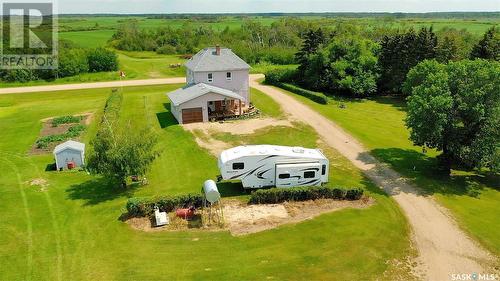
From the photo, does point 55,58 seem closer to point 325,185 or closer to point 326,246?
point 325,185

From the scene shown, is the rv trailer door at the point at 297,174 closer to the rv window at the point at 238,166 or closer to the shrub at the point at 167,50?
the rv window at the point at 238,166

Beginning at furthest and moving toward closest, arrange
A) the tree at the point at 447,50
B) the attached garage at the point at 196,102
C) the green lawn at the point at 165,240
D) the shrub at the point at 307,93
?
1. the tree at the point at 447,50
2. the shrub at the point at 307,93
3. the attached garage at the point at 196,102
4. the green lawn at the point at 165,240

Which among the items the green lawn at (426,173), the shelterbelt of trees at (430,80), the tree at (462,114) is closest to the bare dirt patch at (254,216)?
the green lawn at (426,173)

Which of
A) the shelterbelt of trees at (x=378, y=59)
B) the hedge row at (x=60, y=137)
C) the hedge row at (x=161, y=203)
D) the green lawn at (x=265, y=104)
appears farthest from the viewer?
the shelterbelt of trees at (x=378, y=59)

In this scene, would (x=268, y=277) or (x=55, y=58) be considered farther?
(x=55, y=58)

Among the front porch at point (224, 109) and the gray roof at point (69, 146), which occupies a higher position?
the front porch at point (224, 109)

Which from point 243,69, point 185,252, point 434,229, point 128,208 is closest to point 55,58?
point 243,69
